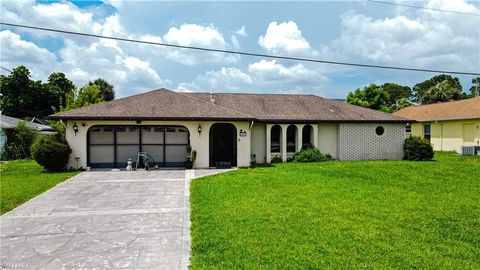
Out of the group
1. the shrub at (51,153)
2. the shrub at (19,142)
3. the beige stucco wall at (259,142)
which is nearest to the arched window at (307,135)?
the beige stucco wall at (259,142)

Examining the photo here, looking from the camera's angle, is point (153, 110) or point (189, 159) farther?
point (153, 110)

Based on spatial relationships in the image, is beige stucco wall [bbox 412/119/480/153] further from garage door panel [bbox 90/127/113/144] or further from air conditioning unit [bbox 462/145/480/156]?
garage door panel [bbox 90/127/113/144]

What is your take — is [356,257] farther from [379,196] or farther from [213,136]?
[213,136]

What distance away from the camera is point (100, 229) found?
651 centimetres

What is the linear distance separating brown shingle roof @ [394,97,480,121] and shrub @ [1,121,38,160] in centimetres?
2966

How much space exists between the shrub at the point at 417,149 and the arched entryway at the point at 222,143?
10.8m

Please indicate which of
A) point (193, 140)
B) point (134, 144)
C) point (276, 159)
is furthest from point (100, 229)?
point (276, 159)

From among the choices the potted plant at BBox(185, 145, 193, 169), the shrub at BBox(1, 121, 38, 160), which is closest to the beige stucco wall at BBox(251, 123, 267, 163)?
the potted plant at BBox(185, 145, 193, 169)

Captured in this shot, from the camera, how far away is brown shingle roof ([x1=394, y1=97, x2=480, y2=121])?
2323 centimetres

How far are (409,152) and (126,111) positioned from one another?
16.4 m

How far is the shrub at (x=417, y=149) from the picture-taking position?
19.5 meters

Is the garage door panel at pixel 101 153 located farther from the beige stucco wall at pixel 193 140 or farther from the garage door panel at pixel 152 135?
the garage door panel at pixel 152 135

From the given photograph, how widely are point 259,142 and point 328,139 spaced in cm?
435

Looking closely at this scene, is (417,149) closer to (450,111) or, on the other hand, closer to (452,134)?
(452,134)
